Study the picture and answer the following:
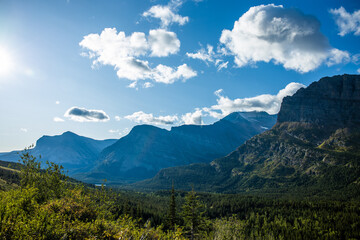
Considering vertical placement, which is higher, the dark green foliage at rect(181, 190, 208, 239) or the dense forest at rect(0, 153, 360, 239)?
the dense forest at rect(0, 153, 360, 239)

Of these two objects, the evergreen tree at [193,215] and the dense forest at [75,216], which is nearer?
the dense forest at [75,216]

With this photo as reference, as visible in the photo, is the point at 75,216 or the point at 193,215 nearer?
the point at 75,216

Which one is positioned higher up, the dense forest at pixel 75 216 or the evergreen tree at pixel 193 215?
the dense forest at pixel 75 216

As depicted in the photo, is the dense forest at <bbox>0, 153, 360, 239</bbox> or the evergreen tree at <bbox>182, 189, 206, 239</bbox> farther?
the evergreen tree at <bbox>182, 189, 206, 239</bbox>

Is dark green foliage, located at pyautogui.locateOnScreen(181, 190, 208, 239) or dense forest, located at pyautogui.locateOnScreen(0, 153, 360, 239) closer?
dense forest, located at pyautogui.locateOnScreen(0, 153, 360, 239)

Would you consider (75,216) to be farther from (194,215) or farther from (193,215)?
(194,215)

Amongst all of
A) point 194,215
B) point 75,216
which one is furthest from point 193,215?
point 75,216

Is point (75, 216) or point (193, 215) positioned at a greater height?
point (75, 216)

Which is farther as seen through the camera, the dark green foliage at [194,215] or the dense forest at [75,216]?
the dark green foliage at [194,215]

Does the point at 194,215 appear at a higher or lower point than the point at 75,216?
lower

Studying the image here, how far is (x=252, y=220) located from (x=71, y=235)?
684ft

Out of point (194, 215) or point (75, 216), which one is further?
point (194, 215)

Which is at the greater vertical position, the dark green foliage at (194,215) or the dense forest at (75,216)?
the dense forest at (75,216)

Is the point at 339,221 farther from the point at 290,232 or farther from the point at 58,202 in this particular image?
the point at 58,202
